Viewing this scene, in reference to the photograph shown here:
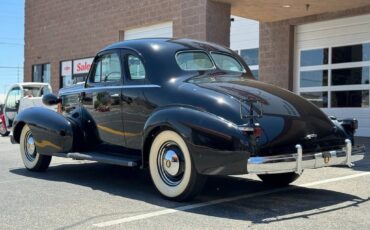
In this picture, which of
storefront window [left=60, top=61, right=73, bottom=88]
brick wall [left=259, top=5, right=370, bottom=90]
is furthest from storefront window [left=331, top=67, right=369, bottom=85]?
storefront window [left=60, top=61, right=73, bottom=88]

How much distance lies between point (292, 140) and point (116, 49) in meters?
2.94

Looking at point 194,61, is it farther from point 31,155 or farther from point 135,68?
point 31,155

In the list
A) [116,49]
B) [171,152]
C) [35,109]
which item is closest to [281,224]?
[171,152]

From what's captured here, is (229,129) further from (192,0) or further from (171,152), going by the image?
(192,0)

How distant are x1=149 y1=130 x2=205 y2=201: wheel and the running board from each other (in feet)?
1.05

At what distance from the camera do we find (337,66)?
53.0 ft

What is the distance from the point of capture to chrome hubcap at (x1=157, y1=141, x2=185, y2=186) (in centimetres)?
582

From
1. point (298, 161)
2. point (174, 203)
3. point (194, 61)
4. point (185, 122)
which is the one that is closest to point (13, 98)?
point (194, 61)

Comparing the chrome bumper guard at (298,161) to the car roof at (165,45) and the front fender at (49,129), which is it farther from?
the front fender at (49,129)

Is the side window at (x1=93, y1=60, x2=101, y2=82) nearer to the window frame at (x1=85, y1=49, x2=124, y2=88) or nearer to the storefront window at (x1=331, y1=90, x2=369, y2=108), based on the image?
the window frame at (x1=85, y1=49, x2=124, y2=88)

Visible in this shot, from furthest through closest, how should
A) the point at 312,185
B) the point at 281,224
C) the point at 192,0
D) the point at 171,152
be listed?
the point at 192,0
the point at 312,185
the point at 171,152
the point at 281,224

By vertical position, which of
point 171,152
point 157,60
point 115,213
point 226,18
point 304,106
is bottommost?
point 115,213

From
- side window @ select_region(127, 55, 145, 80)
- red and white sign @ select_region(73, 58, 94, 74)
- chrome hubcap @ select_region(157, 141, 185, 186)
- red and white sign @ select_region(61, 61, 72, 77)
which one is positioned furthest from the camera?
red and white sign @ select_region(61, 61, 72, 77)

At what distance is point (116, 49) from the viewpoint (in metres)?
7.30
